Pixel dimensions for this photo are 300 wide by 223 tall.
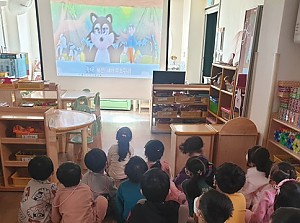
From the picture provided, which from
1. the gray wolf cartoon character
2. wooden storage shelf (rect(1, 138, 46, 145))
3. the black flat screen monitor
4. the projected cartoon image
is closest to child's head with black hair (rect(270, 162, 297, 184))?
wooden storage shelf (rect(1, 138, 46, 145))

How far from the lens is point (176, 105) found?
4422 mm

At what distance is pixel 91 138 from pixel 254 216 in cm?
213

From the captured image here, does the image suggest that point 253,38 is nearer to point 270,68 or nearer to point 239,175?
point 270,68

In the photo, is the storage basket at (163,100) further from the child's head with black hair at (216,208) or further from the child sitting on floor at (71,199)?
the child's head with black hair at (216,208)

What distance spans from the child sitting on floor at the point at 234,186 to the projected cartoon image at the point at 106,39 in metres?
3.66

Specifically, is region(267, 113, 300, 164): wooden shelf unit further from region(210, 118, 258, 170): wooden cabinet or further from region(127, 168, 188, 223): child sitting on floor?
region(127, 168, 188, 223): child sitting on floor

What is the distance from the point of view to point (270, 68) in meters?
2.50

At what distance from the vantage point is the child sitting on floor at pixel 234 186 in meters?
1.40

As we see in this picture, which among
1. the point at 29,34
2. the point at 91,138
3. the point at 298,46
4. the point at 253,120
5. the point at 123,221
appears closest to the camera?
the point at 123,221

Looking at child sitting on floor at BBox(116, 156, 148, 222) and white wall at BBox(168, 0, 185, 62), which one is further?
white wall at BBox(168, 0, 185, 62)

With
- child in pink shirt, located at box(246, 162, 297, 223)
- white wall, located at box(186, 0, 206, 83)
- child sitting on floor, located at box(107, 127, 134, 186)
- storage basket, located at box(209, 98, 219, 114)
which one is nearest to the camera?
child in pink shirt, located at box(246, 162, 297, 223)

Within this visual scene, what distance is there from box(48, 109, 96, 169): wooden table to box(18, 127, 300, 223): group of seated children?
19.8 inches

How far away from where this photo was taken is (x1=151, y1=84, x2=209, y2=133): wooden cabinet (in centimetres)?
427

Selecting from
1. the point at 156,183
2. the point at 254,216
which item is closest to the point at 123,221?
the point at 156,183
